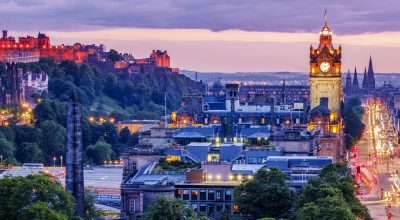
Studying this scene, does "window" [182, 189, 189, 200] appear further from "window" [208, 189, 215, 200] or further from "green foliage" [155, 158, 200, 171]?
"green foliage" [155, 158, 200, 171]

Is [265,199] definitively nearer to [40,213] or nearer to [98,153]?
[40,213]

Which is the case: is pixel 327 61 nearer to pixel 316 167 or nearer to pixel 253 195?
pixel 316 167

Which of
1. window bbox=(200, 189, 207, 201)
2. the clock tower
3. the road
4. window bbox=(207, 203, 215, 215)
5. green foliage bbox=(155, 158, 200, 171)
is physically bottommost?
the road

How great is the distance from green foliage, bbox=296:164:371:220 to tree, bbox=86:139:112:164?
74.3 metres

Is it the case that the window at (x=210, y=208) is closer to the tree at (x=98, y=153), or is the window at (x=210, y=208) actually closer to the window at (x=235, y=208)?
the window at (x=235, y=208)

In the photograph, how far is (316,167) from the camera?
107 metres

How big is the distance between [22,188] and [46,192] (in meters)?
1.71

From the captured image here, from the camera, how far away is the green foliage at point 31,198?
82312 millimetres

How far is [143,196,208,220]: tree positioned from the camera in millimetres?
82062

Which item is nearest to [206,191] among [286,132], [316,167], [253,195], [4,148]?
[253,195]

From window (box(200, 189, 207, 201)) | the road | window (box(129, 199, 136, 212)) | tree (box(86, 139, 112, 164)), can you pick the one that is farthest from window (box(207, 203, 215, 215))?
tree (box(86, 139, 112, 164))

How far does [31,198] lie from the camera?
274 ft

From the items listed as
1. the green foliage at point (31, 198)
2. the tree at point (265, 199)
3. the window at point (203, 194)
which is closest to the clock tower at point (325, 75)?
the window at point (203, 194)

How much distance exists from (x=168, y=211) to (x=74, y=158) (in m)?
9.41
